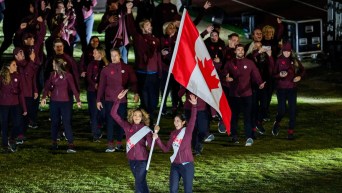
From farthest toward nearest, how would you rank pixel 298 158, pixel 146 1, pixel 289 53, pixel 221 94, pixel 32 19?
pixel 146 1
pixel 32 19
pixel 289 53
pixel 298 158
pixel 221 94

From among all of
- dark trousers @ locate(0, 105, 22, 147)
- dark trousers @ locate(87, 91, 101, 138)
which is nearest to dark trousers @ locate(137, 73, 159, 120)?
dark trousers @ locate(87, 91, 101, 138)

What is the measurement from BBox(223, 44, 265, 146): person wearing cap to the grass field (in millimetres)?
600

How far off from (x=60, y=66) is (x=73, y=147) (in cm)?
143

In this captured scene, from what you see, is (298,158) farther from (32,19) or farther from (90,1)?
(90,1)

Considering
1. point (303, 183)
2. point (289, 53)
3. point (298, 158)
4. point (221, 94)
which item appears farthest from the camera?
point (289, 53)

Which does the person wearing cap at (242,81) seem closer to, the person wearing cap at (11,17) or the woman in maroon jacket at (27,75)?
the woman in maroon jacket at (27,75)

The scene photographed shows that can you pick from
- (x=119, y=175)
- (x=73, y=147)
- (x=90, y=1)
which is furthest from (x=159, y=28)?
(x=119, y=175)

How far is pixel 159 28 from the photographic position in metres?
27.0

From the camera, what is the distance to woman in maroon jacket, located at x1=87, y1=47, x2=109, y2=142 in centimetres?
2147

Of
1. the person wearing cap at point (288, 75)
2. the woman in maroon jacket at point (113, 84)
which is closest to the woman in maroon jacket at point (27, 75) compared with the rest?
the woman in maroon jacket at point (113, 84)

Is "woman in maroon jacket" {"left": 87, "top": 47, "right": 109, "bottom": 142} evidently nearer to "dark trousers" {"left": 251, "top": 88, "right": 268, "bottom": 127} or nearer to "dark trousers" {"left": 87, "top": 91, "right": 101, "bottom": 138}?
"dark trousers" {"left": 87, "top": 91, "right": 101, "bottom": 138}

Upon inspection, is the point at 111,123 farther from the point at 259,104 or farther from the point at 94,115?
the point at 259,104

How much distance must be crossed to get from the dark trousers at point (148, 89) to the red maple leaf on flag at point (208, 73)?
19.8 ft

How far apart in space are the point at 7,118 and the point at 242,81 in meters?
4.10
